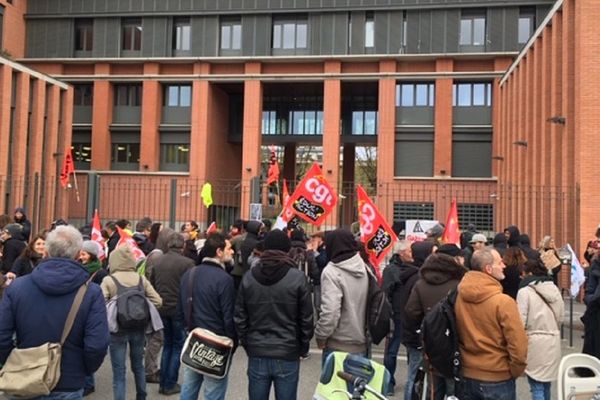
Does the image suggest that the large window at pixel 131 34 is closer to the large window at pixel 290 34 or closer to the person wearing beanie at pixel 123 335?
the large window at pixel 290 34

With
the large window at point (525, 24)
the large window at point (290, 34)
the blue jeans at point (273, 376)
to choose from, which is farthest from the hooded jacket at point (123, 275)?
the large window at point (525, 24)

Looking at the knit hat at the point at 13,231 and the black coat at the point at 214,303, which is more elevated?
the knit hat at the point at 13,231

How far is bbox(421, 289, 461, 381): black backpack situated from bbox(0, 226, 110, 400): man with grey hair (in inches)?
99.7

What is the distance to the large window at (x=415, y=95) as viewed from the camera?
113ft

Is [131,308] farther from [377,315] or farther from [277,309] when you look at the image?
[377,315]

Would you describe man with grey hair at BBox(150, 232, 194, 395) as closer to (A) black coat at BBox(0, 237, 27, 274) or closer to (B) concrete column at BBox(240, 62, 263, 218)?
(A) black coat at BBox(0, 237, 27, 274)

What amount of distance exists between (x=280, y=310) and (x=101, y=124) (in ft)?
115

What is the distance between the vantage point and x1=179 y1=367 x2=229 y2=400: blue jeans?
5.40m

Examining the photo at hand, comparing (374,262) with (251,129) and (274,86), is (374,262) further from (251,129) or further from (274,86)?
(274,86)

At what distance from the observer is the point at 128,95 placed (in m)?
37.9

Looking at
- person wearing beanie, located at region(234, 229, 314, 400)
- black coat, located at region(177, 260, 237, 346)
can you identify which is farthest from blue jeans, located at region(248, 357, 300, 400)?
black coat, located at region(177, 260, 237, 346)

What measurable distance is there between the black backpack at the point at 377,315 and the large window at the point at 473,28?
103ft

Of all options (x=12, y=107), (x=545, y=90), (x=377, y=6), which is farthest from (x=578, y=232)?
(x=12, y=107)

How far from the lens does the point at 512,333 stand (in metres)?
4.44
